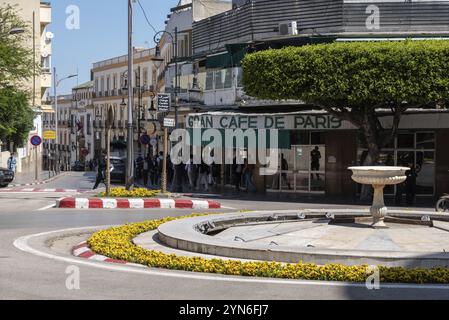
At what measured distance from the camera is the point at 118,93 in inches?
3223

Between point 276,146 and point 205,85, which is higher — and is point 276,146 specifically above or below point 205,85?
below

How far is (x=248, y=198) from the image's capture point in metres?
31.7

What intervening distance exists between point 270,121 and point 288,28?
4331 millimetres

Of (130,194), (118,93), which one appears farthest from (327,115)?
(118,93)

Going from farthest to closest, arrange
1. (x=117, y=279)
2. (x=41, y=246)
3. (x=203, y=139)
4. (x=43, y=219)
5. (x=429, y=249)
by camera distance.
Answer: (x=203, y=139) → (x=43, y=219) → (x=41, y=246) → (x=429, y=249) → (x=117, y=279)

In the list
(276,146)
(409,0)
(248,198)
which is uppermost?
(409,0)

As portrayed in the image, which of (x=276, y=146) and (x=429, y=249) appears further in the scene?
(x=276, y=146)

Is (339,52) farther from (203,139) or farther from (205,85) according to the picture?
(205,85)

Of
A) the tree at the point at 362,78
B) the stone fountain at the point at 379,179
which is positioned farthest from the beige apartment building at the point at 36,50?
the stone fountain at the point at 379,179

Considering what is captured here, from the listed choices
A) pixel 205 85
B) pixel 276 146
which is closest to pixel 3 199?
pixel 276 146

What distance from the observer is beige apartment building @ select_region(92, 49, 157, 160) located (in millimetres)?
71125

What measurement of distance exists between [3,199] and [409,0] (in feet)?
62.3

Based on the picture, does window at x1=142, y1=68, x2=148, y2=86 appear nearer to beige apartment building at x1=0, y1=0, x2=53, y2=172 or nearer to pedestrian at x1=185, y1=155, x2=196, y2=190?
beige apartment building at x1=0, y1=0, x2=53, y2=172
